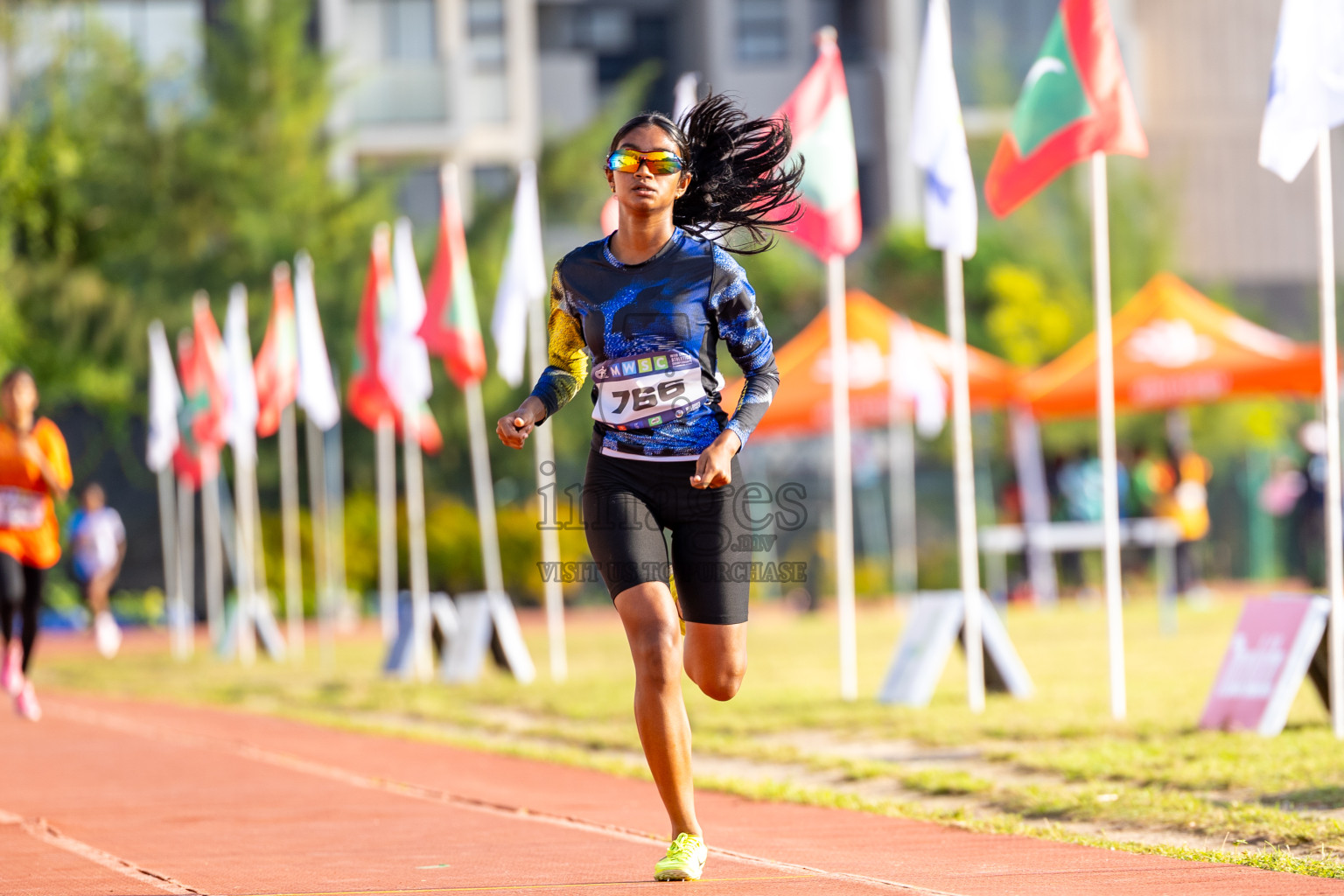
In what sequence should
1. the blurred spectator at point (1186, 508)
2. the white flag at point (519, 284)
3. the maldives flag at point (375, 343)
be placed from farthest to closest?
the blurred spectator at point (1186, 508) → the maldives flag at point (375, 343) → the white flag at point (519, 284)

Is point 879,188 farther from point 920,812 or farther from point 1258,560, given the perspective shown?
point 920,812

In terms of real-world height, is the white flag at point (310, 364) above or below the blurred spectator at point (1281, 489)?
above

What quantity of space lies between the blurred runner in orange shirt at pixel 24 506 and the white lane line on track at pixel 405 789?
1.00 m

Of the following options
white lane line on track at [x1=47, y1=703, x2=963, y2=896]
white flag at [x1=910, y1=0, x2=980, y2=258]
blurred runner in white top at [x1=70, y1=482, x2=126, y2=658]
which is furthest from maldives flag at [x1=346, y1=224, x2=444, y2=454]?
blurred runner in white top at [x1=70, y1=482, x2=126, y2=658]

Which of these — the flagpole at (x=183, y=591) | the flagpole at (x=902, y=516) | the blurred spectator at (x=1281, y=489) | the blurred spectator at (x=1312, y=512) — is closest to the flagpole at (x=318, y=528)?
the flagpole at (x=183, y=591)

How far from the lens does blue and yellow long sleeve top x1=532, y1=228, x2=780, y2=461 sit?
5734mm

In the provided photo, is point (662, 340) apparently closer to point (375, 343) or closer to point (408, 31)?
point (375, 343)

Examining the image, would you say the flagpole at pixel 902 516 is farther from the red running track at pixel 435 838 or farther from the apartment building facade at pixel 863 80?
the red running track at pixel 435 838

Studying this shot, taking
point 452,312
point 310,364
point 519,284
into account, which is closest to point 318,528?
point 310,364

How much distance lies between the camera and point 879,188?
4281 cm

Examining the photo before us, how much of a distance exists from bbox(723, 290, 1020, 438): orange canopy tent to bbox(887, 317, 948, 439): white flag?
0.38ft

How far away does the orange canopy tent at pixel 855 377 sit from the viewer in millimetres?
21922

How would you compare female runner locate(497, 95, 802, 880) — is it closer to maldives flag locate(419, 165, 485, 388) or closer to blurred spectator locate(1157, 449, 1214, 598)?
maldives flag locate(419, 165, 485, 388)

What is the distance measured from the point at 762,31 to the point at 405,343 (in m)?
28.5
